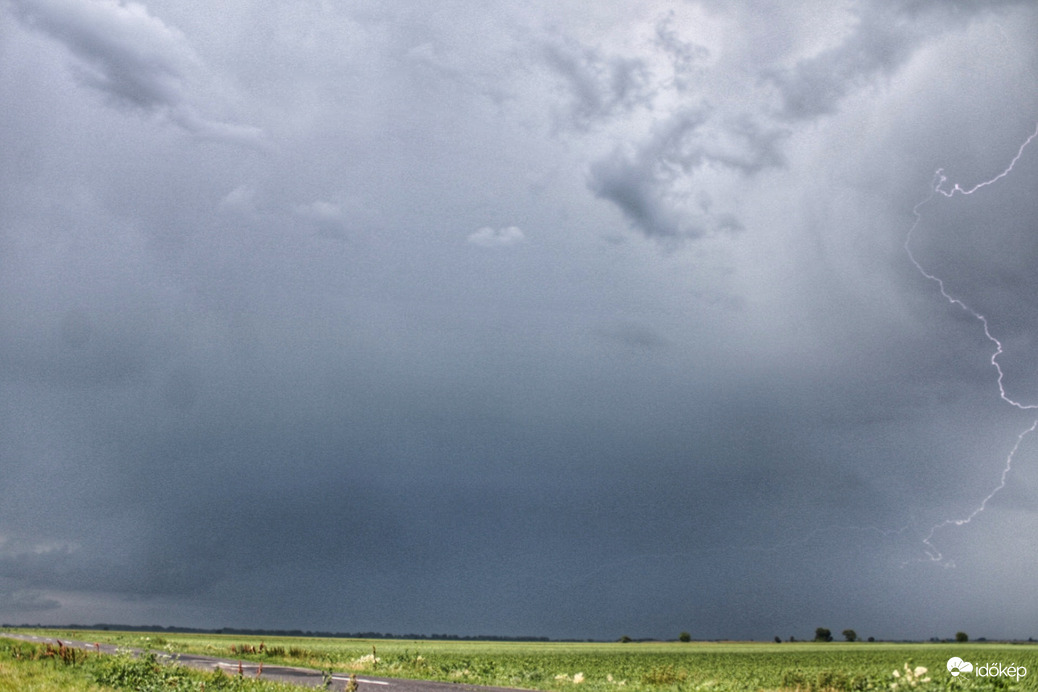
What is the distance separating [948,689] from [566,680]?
18.4 meters

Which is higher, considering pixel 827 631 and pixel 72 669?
pixel 72 669

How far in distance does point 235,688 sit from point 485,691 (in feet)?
27.8

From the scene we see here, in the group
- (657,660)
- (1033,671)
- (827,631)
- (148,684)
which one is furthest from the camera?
(827,631)

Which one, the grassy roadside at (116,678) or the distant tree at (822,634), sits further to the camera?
the distant tree at (822,634)

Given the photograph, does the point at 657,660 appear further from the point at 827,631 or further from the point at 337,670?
the point at 827,631

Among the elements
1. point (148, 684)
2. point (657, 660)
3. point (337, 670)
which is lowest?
point (657, 660)

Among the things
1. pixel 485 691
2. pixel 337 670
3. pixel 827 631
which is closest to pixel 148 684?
pixel 485 691

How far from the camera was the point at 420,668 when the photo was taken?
135 ft

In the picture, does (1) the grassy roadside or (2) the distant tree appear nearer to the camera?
(1) the grassy roadside

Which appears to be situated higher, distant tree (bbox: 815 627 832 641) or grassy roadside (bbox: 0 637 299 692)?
grassy roadside (bbox: 0 637 299 692)

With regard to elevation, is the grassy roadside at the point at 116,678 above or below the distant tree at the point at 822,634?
above

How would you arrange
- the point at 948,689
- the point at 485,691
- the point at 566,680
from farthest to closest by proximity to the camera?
the point at 566,680, the point at 485,691, the point at 948,689

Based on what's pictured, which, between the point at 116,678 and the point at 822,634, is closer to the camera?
the point at 116,678

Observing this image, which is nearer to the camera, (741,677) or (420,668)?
(420,668)
